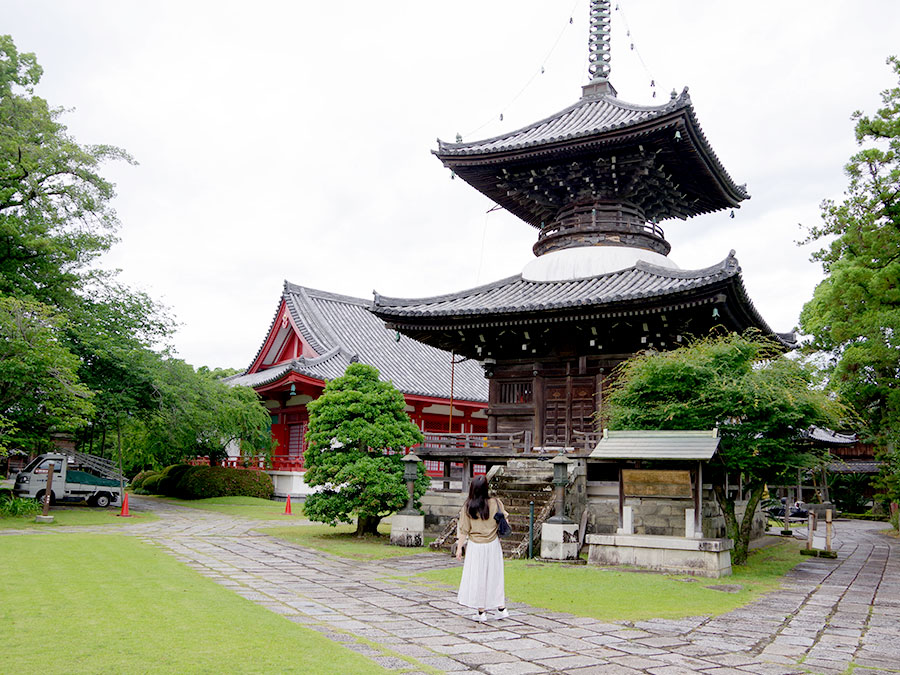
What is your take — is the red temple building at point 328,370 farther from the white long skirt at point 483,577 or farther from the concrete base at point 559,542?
the white long skirt at point 483,577

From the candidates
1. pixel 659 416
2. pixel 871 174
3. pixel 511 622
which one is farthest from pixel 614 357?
pixel 871 174

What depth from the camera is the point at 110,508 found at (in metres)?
23.5

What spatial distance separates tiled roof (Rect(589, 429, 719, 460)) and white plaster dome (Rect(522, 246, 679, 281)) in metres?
6.44

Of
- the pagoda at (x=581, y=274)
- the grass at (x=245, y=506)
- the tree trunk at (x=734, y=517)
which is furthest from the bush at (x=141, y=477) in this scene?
the tree trunk at (x=734, y=517)

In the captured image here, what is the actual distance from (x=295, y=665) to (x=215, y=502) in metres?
23.4

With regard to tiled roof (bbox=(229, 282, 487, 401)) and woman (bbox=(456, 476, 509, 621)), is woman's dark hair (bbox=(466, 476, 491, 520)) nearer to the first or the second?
woman (bbox=(456, 476, 509, 621))

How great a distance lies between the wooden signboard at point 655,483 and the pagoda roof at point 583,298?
413 cm

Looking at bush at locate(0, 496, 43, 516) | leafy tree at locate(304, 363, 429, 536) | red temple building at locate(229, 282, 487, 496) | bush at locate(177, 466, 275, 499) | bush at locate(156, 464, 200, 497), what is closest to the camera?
leafy tree at locate(304, 363, 429, 536)

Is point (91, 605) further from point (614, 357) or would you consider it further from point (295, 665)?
point (614, 357)

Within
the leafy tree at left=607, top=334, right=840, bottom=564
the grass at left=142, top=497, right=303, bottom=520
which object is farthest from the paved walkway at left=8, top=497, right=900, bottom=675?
the grass at left=142, top=497, right=303, bottom=520

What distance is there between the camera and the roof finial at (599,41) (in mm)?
21859

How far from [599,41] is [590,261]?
7.83m

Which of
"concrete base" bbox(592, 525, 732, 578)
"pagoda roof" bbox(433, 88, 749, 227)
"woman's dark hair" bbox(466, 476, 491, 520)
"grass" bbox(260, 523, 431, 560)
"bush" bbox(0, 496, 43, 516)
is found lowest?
"grass" bbox(260, 523, 431, 560)

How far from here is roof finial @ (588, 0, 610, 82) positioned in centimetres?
2186
